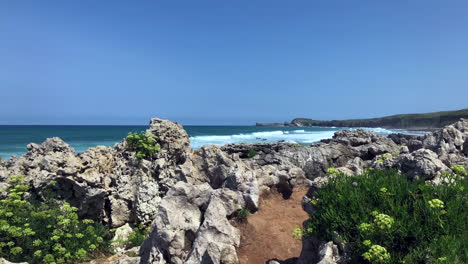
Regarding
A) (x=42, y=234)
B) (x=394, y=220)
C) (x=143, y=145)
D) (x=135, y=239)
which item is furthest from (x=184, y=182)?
(x=394, y=220)

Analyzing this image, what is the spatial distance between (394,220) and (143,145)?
37.9 feet

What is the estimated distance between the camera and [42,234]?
920 centimetres

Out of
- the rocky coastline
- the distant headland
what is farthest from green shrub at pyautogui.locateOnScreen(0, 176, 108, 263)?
the distant headland

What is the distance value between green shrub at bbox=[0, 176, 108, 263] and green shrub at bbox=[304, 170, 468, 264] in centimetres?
732

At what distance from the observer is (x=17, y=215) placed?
9.44 m

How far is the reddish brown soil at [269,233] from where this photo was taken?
26.2ft

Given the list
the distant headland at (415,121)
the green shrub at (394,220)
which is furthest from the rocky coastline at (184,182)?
the distant headland at (415,121)

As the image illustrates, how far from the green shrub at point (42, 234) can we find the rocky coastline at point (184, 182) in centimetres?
117

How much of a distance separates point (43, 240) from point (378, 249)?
30.7ft

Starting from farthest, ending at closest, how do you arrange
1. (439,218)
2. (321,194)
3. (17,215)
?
(17,215)
(321,194)
(439,218)

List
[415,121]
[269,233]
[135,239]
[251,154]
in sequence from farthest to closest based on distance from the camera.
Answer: [415,121] < [251,154] < [135,239] < [269,233]

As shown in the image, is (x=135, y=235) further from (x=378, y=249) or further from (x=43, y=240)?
(x=378, y=249)

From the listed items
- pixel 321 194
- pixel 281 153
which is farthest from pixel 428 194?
pixel 281 153

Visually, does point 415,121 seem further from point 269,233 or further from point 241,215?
point 241,215
